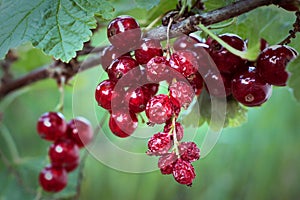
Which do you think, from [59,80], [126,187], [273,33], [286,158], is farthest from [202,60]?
[286,158]

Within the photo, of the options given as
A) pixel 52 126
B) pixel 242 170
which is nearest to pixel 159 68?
pixel 52 126

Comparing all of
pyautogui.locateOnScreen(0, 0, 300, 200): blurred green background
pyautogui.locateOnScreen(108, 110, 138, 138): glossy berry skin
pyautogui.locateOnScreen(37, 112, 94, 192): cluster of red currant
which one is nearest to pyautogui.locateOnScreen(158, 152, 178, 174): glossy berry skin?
pyautogui.locateOnScreen(108, 110, 138, 138): glossy berry skin

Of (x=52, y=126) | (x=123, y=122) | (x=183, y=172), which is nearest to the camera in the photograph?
Result: (x=183, y=172)

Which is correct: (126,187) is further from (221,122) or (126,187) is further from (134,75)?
(134,75)

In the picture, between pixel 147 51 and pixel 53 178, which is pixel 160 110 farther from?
pixel 53 178

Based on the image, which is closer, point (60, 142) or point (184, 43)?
point (184, 43)

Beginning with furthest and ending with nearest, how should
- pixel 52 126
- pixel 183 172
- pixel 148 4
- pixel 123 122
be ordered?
1. pixel 52 126
2. pixel 148 4
3. pixel 123 122
4. pixel 183 172
